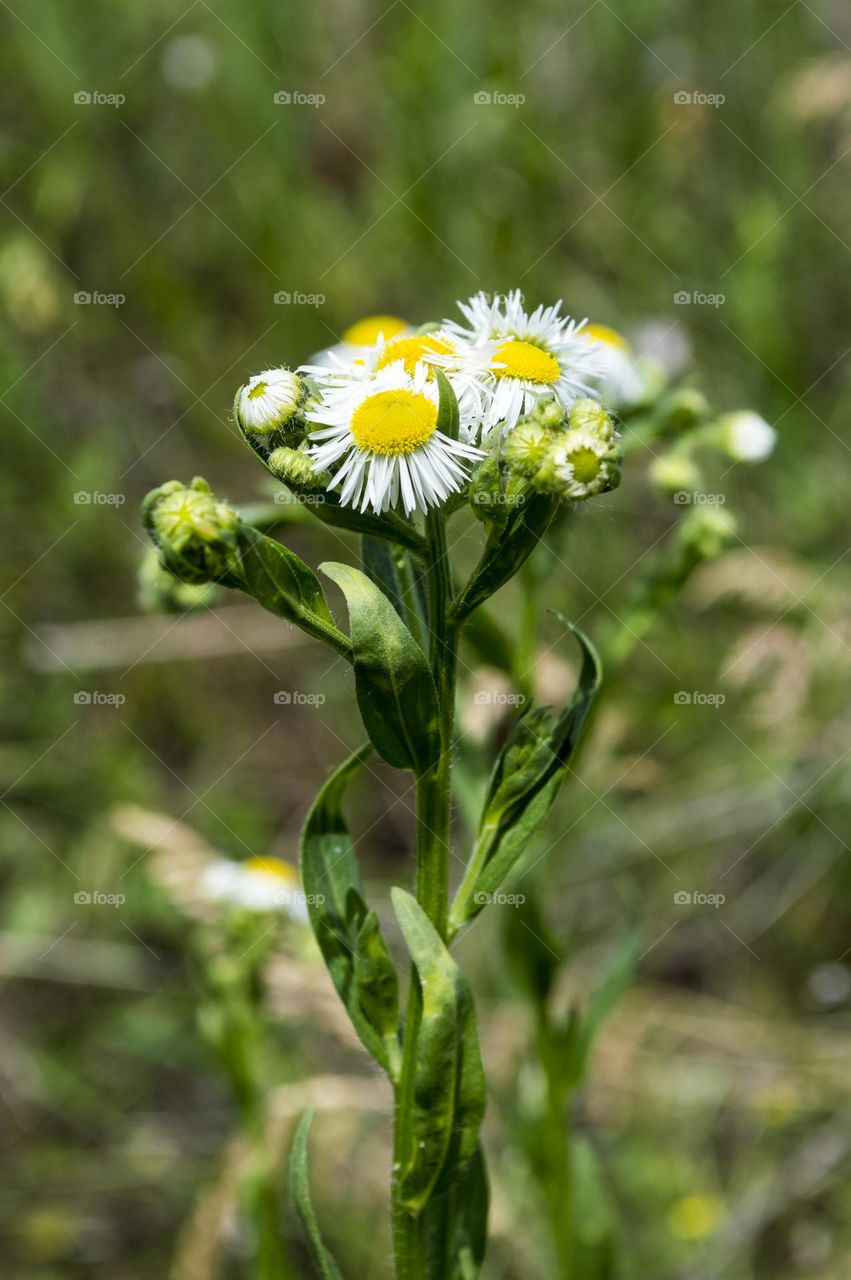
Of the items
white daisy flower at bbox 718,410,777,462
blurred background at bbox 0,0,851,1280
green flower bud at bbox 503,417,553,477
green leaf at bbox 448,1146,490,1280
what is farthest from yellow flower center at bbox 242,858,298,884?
green flower bud at bbox 503,417,553,477

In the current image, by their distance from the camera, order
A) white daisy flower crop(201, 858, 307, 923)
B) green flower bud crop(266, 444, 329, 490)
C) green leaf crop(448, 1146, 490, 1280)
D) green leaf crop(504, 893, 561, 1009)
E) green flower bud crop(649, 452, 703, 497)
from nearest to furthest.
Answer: green flower bud crop(266, 444, 329, 490) → green leaf crop(448, 1146, 490, 1280) → green leaf crop(504, 893, 561, 1009) → green flower bud crop(649, 452, 703, 497) → white daisy flower crop(201, 858, 307, 923)

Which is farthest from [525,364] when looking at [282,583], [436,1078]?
[436,1078]

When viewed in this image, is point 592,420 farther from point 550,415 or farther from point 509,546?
point 509,546

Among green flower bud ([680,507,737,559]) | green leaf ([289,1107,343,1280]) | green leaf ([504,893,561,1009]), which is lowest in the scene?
green leaf ([289,1107,343,1280])

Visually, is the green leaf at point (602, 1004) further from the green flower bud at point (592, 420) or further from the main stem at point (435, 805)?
the green flower bud at point (592, 420)

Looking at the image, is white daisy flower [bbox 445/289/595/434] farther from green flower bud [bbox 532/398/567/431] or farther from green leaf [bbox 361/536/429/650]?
green leaf [bbox 361/536/429/650]

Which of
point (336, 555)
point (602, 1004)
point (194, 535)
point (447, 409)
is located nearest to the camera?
point (194, 535)

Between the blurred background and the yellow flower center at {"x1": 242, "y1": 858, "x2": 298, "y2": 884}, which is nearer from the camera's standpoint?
the yellow flower center at {"x1": 242, "y1": 858, "x2": 298, "y2": 884}

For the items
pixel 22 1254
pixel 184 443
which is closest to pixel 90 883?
Answer: pixel 22 1254
